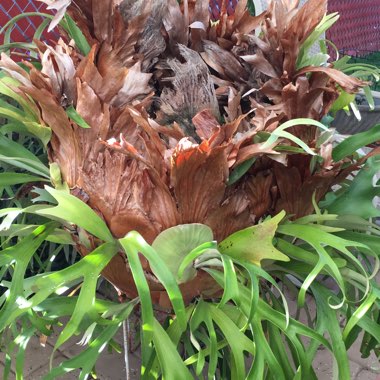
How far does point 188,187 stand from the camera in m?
0.81

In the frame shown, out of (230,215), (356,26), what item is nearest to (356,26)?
(356,26)

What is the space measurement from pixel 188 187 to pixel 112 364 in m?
0.81

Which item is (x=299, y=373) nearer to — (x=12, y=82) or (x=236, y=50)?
(x=236, y=50)

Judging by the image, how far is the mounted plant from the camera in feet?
2.62

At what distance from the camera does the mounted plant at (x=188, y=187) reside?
80cm

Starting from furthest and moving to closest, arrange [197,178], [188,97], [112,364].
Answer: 1. [112,364]
2. [188,97]
3. [197,178]

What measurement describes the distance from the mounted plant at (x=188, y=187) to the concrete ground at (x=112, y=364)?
0.43 m

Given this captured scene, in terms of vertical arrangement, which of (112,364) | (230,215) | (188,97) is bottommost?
(112,364)

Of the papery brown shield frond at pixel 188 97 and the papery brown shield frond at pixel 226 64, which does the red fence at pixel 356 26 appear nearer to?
the papery brown shield frond at pixel 226 64

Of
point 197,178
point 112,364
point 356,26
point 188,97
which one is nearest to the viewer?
point 197,178

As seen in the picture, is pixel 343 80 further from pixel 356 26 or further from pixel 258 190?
pixel 356 26

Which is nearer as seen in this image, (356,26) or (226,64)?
(226,64)

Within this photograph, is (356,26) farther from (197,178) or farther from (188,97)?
(197,178)

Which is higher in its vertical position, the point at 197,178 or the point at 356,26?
the point at 197,178
